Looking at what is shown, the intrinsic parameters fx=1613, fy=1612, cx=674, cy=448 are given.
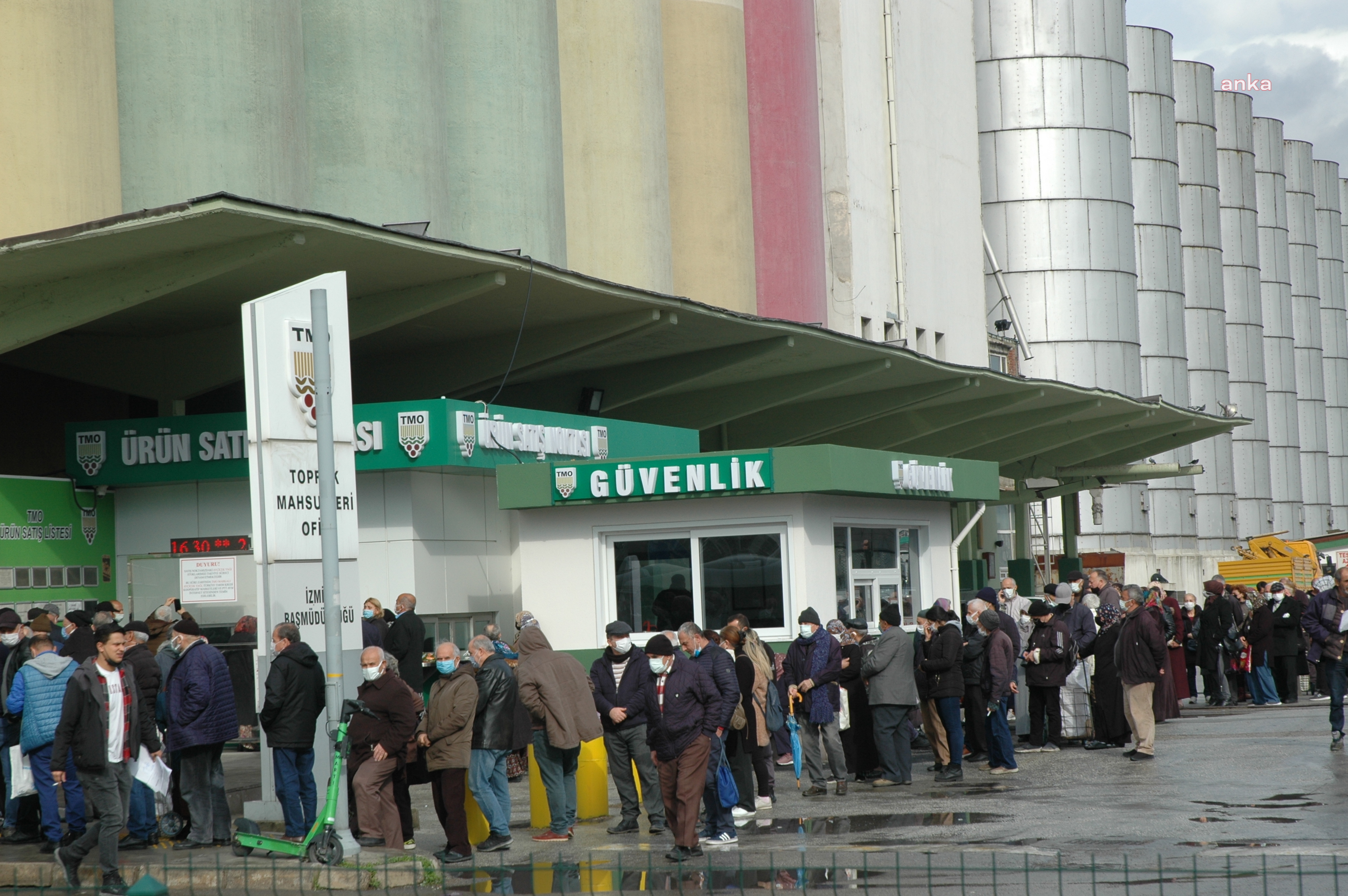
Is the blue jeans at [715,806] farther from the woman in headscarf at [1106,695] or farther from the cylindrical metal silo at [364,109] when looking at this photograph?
the cylindrical metal silo at [364,109]

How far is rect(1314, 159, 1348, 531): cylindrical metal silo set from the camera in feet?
282

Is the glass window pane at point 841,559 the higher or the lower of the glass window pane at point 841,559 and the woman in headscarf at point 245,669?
the higher

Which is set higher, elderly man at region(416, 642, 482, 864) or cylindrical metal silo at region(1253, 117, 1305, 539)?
cylindrical metal silo at region(1253, 117, 1305, 539)

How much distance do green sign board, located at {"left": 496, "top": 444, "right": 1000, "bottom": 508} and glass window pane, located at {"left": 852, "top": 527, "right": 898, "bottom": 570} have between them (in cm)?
70

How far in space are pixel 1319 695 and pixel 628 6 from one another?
724 inches

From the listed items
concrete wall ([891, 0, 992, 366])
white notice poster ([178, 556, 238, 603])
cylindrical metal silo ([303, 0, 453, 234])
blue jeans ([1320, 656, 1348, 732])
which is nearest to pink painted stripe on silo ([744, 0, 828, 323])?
concrete wall ([891, 0, 992, 366])

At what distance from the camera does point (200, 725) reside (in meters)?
12.6

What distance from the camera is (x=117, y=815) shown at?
11258 mm

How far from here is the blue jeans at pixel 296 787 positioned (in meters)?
12.5

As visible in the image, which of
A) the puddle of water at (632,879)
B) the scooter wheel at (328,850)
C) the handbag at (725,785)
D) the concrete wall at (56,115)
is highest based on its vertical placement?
the concrete wall at (56,115)

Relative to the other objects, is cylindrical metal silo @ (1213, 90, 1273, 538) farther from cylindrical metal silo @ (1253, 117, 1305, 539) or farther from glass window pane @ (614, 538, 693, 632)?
glass window pane @ (614, 538, 693, 632)

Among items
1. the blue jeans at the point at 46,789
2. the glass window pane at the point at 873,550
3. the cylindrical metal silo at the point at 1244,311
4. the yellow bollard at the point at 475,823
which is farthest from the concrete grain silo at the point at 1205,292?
the blue jeans at the point at 46,789

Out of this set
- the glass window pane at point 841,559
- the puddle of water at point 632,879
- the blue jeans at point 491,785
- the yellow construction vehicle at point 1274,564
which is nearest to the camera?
the puddle of water at point 632,879

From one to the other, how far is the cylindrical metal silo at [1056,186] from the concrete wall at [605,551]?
37514 mm
